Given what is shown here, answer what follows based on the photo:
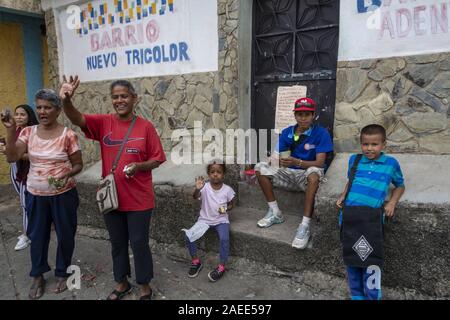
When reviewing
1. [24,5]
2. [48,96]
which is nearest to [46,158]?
[48,96]

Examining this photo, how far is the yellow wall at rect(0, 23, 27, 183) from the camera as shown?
21.1 ft

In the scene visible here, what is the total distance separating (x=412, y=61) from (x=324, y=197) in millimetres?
1524

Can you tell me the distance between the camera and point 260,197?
4145mm

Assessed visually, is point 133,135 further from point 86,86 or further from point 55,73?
point 55,73

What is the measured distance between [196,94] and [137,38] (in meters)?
1.21

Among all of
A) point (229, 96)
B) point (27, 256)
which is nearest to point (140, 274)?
point (27, 256)

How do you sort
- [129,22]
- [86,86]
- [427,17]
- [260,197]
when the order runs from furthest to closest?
[86,86]
[129,22]
[260,197]
[427,17]

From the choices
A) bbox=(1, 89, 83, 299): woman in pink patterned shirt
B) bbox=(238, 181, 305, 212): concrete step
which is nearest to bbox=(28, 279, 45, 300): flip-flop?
bbox=(1, 89, 83, 299): woman in pink patterned shirt

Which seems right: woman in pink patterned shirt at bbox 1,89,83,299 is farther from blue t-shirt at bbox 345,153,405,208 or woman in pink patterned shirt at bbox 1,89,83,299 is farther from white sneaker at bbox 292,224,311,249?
blue t-shirt at bbox 345,153,405,208

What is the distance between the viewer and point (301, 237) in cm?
323

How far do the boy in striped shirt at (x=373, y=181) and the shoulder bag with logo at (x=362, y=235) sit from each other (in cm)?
7

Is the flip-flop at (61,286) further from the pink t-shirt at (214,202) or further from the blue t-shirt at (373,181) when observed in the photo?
the blue t-shirt at (373,181)

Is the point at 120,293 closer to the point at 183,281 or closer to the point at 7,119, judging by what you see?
the point at 183,281

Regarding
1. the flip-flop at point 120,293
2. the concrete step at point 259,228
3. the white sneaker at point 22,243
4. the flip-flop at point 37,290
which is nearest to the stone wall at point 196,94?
the concrete step at point 259,228
